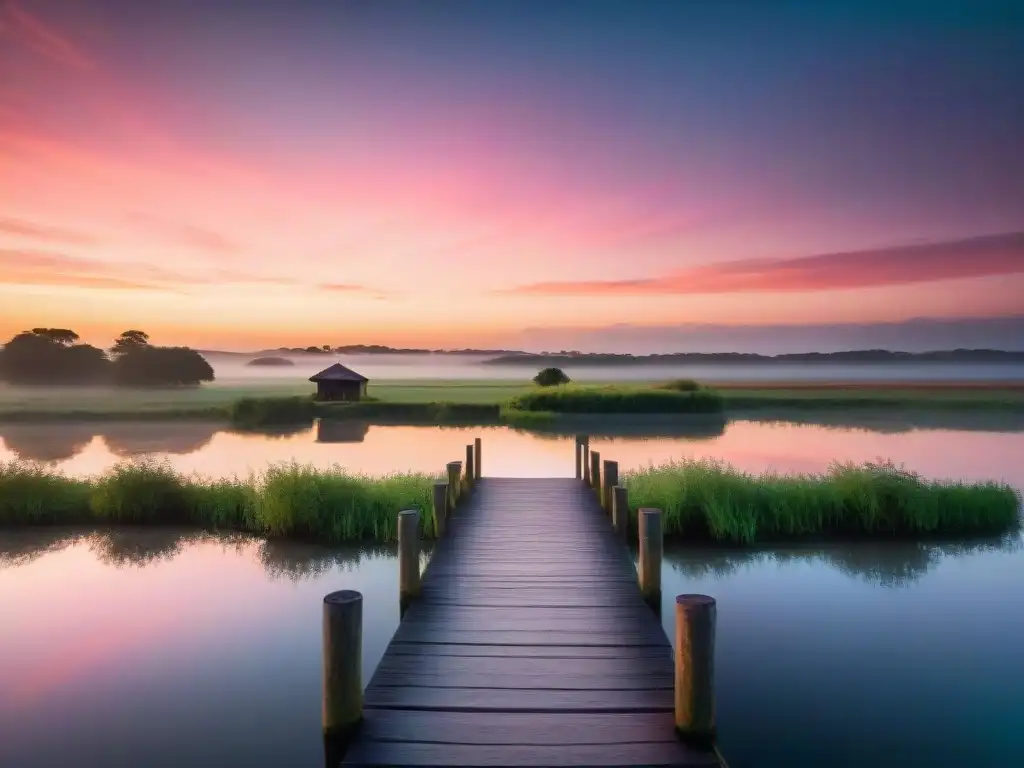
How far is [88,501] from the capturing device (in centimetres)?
1608

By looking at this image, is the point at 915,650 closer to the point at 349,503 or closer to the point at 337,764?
the point at 337,764

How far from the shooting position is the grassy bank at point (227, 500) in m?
14.5

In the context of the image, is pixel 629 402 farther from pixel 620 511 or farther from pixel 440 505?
pixel 440 505

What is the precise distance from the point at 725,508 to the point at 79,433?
4210cm

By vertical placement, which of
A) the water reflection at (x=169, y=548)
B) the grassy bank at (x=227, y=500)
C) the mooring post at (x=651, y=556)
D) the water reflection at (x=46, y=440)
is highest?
the mooring post at (x=651, y=556)

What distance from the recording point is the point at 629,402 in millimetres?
45531

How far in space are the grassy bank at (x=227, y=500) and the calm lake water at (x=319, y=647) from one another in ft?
2.24

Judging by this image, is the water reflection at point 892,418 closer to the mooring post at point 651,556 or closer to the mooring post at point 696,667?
the mooring post at point 651,556

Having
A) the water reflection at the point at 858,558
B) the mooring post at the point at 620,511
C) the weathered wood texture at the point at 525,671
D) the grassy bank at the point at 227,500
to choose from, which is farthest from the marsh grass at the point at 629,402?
the weathered wood texture at the point at 525,671

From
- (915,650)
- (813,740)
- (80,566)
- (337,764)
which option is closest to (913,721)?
(813,740)

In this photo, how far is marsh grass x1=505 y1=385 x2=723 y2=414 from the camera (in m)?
45.7

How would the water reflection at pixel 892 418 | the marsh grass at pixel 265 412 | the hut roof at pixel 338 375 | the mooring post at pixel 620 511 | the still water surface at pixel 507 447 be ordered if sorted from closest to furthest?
the mooring post at pixel 620 511 < the still water surface at pixel 507 447 < the water reflection at pixel 892 418 < the marsh grass at pixel 265 412 < the hut roof at pixel 338 375

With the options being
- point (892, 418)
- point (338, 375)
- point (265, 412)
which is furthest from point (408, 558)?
point (892, 418)

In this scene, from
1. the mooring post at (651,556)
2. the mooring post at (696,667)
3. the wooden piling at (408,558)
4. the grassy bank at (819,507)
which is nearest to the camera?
the mooring post at (696,667)
